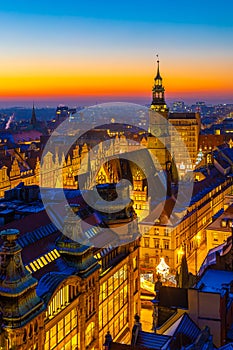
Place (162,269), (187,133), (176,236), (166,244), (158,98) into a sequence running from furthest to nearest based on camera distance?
1. (187,133)
2. (158,98)
3. (176,236)
4. (166,244)
5. (162,269)

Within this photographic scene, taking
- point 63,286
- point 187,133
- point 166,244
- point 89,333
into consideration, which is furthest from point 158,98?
point 63,286

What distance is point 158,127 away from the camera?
4567 inches

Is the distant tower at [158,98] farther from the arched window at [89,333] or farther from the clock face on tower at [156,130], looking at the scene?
the arched window at [89,333]

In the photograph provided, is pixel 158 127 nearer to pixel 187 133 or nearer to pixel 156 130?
pixel 156 130

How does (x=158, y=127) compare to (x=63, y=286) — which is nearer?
(x=63, y=286)

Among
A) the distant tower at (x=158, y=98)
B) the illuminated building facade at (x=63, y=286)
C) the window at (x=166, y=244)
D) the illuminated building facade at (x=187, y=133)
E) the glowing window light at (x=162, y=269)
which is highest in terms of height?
the distant tower at (x=158, y=98)

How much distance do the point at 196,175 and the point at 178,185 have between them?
47.9 feet

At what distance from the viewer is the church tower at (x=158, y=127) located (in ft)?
381

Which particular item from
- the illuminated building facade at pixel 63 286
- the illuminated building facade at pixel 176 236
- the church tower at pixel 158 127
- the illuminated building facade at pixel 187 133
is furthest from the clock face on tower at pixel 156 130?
the illuminated building facade at pixel 187 133

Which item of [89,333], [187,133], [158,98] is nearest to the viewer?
[89,333]

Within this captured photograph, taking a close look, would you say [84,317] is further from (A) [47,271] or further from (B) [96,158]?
(B) [96,158]

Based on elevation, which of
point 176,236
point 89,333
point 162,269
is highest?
point 176,236

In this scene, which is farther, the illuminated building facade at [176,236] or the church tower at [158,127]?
the church tower at [158,127]

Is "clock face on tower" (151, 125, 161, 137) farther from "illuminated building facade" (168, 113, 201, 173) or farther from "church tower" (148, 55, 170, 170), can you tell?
"illuminated building facade" (168, 113, 201, 173)
